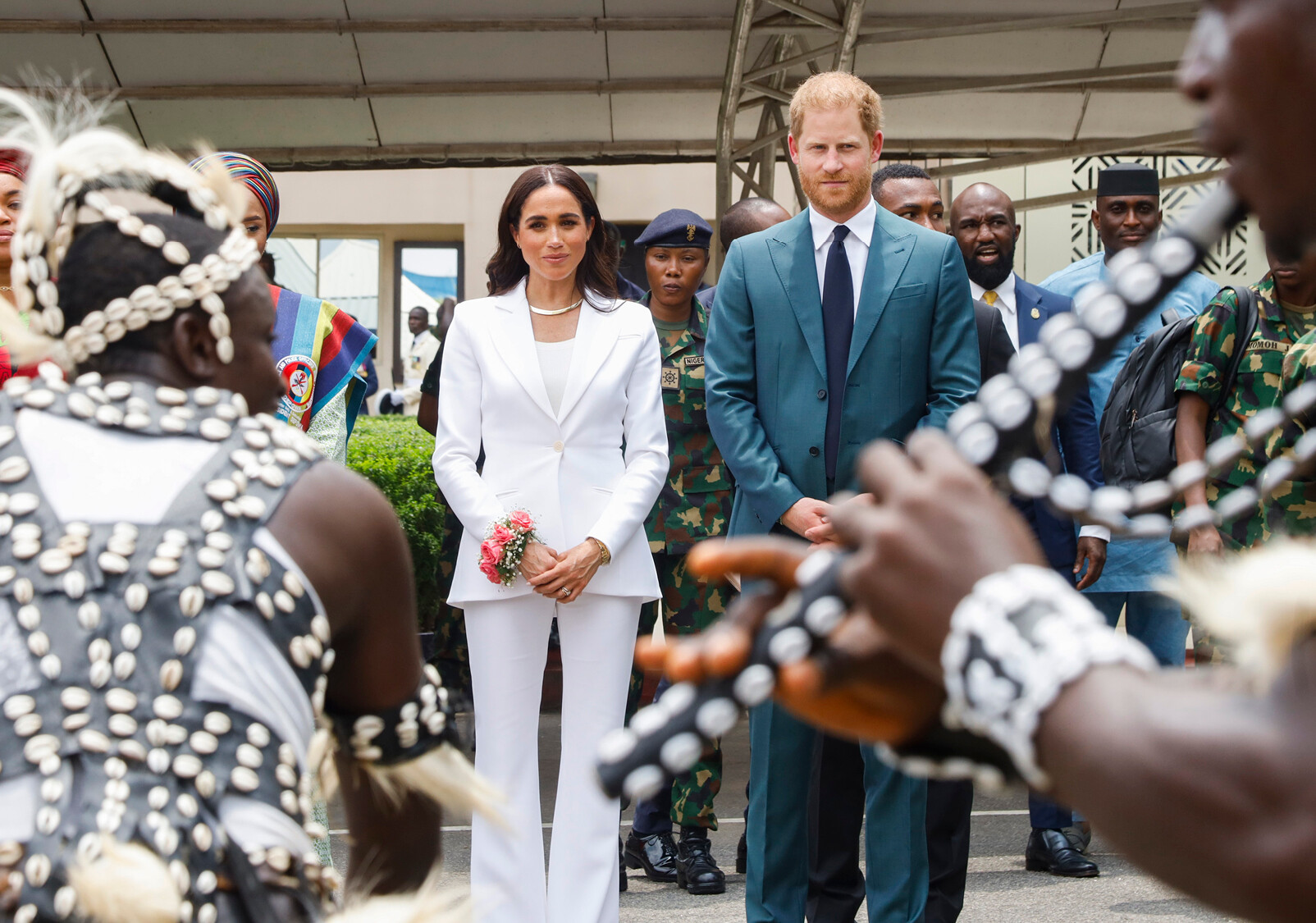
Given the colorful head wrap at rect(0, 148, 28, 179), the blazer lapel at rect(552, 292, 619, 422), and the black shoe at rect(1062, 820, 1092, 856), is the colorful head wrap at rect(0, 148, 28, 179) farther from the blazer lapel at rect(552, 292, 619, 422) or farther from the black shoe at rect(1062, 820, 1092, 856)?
the black shoe at rect(1062, 820, 1092, 856)

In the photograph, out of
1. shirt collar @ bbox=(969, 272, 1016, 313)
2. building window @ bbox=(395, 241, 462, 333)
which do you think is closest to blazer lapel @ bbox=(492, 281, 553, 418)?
shirt collar @ bbox=(969, 272, 1016, 313)

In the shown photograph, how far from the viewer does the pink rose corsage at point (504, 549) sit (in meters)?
3.95

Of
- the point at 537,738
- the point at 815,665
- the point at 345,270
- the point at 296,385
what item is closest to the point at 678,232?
the point at 296,385

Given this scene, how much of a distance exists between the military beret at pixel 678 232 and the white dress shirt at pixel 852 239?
158 cm

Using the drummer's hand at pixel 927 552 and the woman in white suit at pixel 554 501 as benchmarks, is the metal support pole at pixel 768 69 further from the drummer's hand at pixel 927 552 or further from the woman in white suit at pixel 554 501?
the drummer's hand at pixel 927 552

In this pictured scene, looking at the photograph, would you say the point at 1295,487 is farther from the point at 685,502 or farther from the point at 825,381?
the point at 685,502

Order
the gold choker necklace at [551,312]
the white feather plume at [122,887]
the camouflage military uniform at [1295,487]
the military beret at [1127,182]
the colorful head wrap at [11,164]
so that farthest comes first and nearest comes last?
1. the military beret at [1127,182]
2. the gold choker necklace at [551,312]
3. the colorful head wrap at [11,164]
4. the camouflage military uniform at [1295,487]
5. the white feather plume at [122,887]

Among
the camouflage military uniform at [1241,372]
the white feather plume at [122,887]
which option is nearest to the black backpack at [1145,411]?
the camouflage military uniform at [1241,372]

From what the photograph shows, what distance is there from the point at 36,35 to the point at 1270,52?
35.7ft

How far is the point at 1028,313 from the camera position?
5.19 meters

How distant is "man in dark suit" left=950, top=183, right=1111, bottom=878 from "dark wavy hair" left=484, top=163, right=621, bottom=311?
1.32 meters

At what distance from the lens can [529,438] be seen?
4184 mm

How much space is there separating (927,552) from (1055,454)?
4196 mm

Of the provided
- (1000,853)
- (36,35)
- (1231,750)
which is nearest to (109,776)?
(1231,750)
